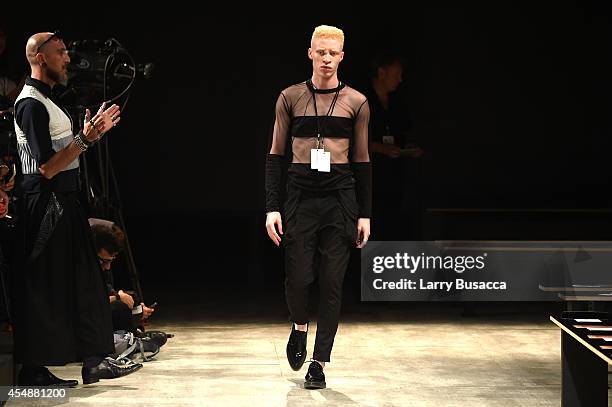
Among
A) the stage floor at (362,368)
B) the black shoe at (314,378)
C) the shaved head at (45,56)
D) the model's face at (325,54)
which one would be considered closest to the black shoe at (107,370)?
the stage floor at (362,368)

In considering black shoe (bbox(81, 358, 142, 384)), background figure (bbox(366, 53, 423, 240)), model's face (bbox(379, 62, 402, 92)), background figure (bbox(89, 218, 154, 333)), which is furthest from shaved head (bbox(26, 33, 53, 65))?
model's face (bbox(379, 62, 402, 92))

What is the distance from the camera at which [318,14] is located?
393 inches

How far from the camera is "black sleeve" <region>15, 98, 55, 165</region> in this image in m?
4.35

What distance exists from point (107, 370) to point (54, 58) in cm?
127

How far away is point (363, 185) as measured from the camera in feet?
15.6

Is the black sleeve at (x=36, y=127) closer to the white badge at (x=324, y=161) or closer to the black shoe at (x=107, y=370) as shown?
the black shoe at (x=107, y=370)

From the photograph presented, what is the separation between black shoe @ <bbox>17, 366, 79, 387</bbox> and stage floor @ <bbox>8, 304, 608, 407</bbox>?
0.11 metres

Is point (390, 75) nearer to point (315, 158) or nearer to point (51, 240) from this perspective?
point (315, 158)

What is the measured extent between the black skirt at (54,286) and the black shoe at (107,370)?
15 centimetres

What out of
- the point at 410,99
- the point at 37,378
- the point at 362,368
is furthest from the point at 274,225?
the point at 410,99

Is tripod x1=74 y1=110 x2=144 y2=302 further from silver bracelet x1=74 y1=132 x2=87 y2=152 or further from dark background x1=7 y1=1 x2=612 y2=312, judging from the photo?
dark background x1=7 y1=1 x2=612 y2=312

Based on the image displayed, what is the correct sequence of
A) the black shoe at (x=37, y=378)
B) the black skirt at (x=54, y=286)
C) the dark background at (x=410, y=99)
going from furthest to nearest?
the dark background at (x=410, y=99)
the black shoe at (x=37, y=378)
the black skirt at (x=54, y=286)

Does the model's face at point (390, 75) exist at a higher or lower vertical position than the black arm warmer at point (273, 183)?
higher

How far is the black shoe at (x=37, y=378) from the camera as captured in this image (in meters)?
4.51
